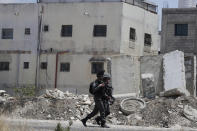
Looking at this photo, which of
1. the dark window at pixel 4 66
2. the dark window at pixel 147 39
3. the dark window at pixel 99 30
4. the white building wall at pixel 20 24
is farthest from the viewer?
the dark window at pixel 147 39

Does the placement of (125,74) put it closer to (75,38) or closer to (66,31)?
(75,38)

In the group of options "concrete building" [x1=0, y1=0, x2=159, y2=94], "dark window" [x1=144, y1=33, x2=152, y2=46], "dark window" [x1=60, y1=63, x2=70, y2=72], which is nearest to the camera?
"concrete building" [x1=0, y1=0, x2=159, y2=94]

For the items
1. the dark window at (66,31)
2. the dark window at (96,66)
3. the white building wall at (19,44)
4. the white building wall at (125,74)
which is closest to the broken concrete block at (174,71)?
the white building wall at (125,74)

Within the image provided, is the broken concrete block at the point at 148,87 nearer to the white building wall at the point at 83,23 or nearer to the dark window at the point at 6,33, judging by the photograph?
the white building wall at the point at 83,23

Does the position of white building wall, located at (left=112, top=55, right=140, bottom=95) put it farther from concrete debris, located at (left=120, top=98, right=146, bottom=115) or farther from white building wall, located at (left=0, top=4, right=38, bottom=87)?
white building wall, located at (left=0, top=4, right=38, bottom=87)

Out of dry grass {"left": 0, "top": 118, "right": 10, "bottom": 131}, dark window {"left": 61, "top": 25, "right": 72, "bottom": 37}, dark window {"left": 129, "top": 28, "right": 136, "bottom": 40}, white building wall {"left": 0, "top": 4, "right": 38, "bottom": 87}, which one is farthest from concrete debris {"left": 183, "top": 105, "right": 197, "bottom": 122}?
white building wall {"left": 0, "top": 4, "right": 38, "bottom": 87}

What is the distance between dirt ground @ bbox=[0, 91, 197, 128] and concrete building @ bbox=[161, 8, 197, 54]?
17832 millimetres

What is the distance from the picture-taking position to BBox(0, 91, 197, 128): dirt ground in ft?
60.8

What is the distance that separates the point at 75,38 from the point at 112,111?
792 inches

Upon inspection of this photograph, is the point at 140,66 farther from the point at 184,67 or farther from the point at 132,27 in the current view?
the point at 132,27

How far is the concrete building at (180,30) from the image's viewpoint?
127 feet

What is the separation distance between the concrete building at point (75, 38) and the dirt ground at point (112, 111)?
16.1 m

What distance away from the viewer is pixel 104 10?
39.4 meters

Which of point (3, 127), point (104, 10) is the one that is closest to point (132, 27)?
point (104, 10)
